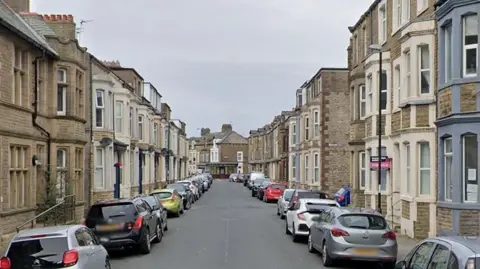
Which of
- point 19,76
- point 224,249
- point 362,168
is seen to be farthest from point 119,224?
point 362,168

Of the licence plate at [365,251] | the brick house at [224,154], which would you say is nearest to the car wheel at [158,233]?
the licence plate at [365,251]

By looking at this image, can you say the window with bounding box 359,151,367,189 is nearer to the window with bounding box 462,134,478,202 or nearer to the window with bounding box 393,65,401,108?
the window with bounding box 393,65,401,108

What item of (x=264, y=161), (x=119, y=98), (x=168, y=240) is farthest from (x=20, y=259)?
(x=264, y=161)

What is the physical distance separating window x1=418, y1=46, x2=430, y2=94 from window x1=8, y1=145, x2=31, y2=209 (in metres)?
13.3

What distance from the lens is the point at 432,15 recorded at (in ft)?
64.7

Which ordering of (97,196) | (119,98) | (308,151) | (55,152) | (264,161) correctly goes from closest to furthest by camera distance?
(55,152), (97,196), (119,98), (308,151), (264,161)

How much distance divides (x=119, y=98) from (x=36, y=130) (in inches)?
616

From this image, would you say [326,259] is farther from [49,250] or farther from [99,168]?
[99,168]

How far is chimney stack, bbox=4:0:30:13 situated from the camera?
24.4 meters

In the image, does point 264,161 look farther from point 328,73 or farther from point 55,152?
point 55,152

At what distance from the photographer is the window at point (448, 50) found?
17.5 metres

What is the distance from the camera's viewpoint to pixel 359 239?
14.3 meters

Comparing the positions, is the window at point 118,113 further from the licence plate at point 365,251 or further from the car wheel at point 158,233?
the licence plate at point 365,251

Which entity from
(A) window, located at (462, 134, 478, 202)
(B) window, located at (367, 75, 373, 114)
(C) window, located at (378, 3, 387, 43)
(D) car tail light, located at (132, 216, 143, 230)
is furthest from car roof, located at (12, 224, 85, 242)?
(C) window, located at (378, 3, 387, 43)
